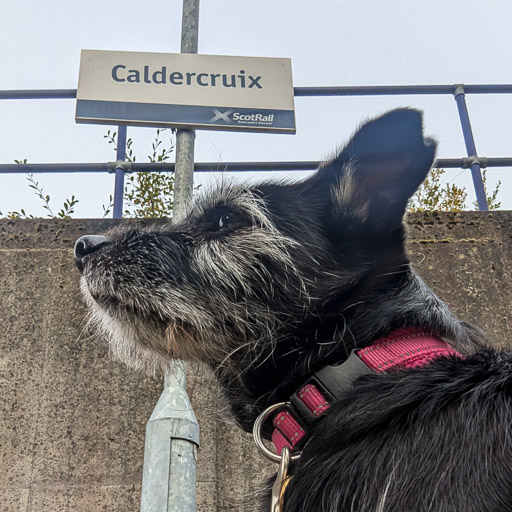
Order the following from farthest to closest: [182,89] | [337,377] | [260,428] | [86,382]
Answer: [182,89] → [86,382] → [260,428] → [337,377]

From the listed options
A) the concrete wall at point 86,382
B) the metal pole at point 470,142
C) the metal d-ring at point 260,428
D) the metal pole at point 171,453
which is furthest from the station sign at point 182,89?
the metal d-ring at point 260,428

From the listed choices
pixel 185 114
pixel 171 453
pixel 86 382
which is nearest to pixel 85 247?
pixel 171 453

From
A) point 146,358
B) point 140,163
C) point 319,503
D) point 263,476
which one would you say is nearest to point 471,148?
point 140,163

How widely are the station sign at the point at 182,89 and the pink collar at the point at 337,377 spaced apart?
233 centimetres

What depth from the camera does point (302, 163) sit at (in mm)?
4512

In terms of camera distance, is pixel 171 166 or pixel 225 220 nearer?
pixel 225 220

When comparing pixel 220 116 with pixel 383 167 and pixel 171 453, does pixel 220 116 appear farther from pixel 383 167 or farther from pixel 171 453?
pixel 171 453

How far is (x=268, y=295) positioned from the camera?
2.24 m

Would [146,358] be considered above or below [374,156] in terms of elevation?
below

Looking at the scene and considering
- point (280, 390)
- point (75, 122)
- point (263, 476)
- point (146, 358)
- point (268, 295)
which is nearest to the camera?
point (280, 390)

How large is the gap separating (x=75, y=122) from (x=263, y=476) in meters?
2.58

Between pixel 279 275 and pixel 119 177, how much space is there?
2434mm

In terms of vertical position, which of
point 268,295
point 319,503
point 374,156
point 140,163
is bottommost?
point 319,503

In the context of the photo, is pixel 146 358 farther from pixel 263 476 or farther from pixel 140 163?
pixel 140 163
